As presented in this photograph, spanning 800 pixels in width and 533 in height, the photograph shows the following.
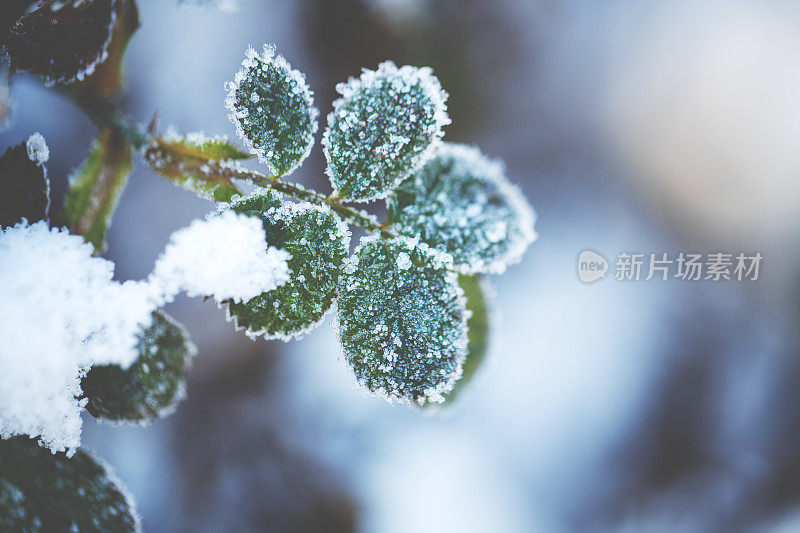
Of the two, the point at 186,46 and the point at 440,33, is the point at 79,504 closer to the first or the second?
the point at 186,46

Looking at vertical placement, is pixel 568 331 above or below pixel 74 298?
above

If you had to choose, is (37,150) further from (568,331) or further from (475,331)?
(568,331)

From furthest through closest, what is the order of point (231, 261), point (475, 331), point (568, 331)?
point (568, 331) → point (475, 331) → point (231, 261)

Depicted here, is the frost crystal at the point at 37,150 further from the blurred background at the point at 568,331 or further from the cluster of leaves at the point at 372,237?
the blurred background at the point at 568,331

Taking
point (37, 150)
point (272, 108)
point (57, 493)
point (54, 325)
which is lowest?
point (57, 493)

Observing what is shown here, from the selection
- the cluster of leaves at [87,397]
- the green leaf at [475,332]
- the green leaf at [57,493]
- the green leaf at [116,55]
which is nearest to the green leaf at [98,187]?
the cluster of leaves at [87,397]

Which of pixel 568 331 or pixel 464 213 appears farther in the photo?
pixel 568 331

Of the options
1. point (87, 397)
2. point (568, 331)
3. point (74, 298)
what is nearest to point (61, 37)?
point (74, 298)

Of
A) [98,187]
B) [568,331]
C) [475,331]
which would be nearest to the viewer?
[98,187]
